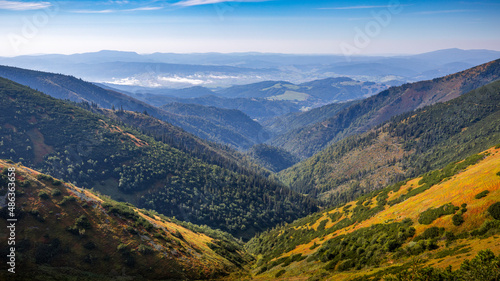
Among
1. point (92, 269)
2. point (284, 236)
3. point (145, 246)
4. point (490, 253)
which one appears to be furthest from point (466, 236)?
point (284, 236)

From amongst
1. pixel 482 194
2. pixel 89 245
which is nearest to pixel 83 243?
pixel 89 245

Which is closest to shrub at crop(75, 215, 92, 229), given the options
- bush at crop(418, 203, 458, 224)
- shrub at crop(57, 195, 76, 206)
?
shrub at crop(57, 195, 76, 206)

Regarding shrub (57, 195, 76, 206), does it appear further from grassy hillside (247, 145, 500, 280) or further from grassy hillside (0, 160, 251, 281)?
grassy hillside (247, 145, 500, 280)

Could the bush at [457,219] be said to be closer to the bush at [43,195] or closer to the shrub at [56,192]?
the bush at [43,195]

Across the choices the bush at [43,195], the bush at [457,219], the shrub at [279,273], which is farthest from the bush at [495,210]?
the bush at [43,195]

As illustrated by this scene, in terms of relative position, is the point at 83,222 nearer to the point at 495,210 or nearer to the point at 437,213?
the point at 437,213

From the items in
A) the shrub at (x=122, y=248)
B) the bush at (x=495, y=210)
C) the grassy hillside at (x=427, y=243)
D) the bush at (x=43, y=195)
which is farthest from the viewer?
the bush at (x=43, y=195)

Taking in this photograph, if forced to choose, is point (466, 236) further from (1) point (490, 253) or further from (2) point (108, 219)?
(2) point (108, 219)
